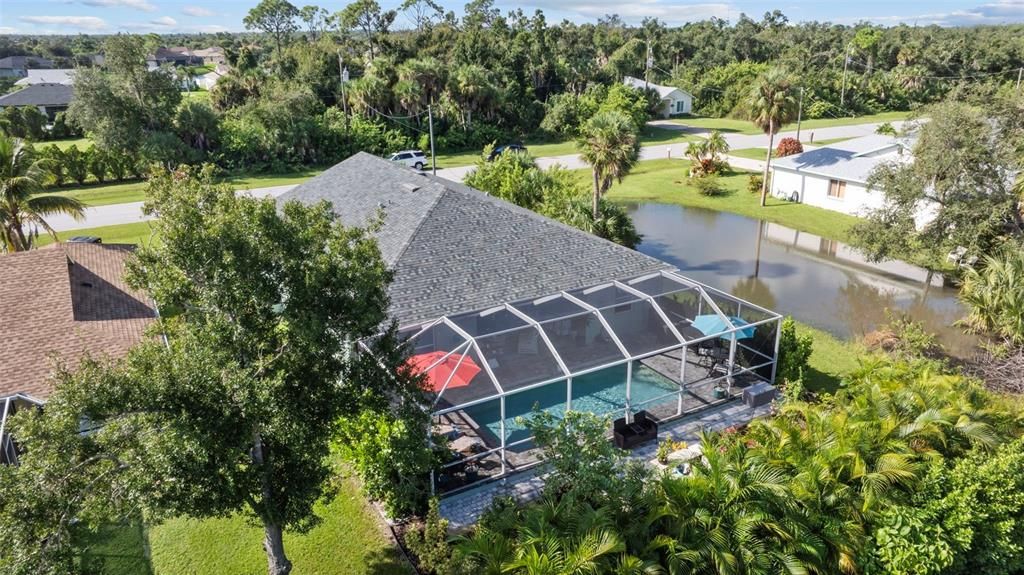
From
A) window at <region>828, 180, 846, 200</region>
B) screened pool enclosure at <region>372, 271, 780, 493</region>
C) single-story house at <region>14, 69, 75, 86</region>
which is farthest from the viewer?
single-story house at <region>14, 69, 75, 86</region>

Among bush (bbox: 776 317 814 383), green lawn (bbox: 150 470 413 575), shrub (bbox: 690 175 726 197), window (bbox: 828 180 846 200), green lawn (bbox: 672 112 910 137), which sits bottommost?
green lawn (bbox: 150 470 413 575)

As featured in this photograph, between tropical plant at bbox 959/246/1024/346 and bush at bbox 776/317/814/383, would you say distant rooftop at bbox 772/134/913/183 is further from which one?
bush at bbox 776/317/814/383

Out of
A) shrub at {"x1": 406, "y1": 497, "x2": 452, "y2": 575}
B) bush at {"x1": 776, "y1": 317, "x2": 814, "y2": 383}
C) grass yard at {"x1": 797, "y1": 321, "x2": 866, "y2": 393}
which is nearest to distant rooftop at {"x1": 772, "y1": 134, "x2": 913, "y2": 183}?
grass yard at {"x1": 797, "y1": 321, "x2": 866, "y2": 393}

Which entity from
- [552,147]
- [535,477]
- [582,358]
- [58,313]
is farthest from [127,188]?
[535,477]

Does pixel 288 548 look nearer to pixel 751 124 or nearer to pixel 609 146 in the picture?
pixel 609 146

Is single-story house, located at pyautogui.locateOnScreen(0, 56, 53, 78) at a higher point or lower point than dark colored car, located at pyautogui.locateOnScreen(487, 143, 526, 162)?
higher

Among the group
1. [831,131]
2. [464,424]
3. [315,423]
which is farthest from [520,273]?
[831,131]

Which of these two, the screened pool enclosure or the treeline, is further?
the treeline

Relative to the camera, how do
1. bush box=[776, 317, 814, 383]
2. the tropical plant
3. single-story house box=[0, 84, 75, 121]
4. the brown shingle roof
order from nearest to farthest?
the brown shingle roof, bush box=[776, 317, 814, 383], the tropical plant, single-story house box=[0, 84, 75, 121]

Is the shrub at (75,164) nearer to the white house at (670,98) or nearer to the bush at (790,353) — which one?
the bush at (790,353)

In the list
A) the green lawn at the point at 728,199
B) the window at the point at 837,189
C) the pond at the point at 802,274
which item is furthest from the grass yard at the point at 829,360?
the window at the point at 837,189
